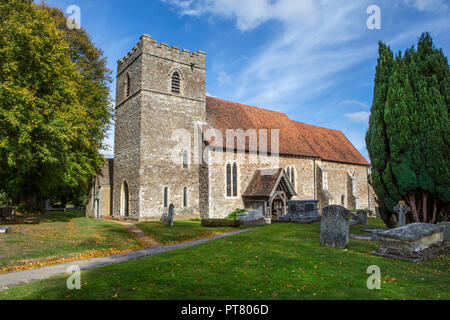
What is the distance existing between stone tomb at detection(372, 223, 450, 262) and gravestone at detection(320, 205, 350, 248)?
127 cm

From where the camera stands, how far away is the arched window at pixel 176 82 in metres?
24.4

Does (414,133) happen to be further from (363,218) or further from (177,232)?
(177,232)

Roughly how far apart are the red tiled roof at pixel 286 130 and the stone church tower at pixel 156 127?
81.3 inches

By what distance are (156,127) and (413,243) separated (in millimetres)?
18873

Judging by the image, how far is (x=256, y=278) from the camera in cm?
679

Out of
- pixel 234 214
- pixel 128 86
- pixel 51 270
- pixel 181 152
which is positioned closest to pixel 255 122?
pixel 181 152

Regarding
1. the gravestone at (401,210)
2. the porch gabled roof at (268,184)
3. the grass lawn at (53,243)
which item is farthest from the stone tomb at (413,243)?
the porch gabled roof at (268,184)

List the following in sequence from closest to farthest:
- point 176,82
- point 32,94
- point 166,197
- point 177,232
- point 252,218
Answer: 1. point 32,94
2. point 177,232
3. point 252,218
4. point 166,197
5. point 176,82

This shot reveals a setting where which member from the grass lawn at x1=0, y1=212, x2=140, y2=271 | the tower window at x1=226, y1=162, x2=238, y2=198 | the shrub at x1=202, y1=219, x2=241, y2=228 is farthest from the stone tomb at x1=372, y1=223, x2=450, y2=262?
the tower window at x1=226, y1=162, x2=238, y2=198

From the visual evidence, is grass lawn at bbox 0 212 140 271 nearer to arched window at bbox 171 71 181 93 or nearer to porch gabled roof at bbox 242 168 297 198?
porch gabled roof at bbox 242 168 297 198

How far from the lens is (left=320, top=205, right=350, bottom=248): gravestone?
11086 millimetres

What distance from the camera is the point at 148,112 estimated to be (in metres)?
22.8

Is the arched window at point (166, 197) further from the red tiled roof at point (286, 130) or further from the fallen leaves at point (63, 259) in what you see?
the fallen leaves at point (63, 259)
